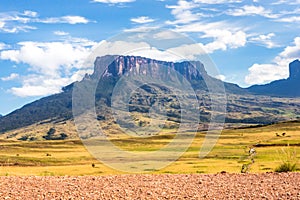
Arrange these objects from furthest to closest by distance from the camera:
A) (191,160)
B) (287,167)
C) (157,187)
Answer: (191,160) → (287,167) → (157,187)

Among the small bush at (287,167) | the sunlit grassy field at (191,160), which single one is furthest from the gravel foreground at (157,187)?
the sunlit grassy field at (191,160)

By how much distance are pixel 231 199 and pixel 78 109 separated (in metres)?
12.3

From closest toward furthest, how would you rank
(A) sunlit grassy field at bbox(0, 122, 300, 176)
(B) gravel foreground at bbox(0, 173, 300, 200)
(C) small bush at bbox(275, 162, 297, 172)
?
(B) gravel foreground at bbox(0, 173, 300, 200) < (C) small bush at bbox(275, 162, 297, 172) < (A) sunlit grassy field at bbox(0, 122, 300, 176)

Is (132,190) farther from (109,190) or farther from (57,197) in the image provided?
(57,197)

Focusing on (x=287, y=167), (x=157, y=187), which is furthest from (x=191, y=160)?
(x=157, y=187)

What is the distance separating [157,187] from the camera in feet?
56.6

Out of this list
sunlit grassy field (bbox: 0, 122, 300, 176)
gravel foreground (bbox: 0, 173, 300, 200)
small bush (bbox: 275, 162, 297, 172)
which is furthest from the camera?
sunlit grassy field (bbox: 0, 122, 300, 176)

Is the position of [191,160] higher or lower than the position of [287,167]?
lower

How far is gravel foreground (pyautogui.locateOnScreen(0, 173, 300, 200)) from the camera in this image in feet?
51.4

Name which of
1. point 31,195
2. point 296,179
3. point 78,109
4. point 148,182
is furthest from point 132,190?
point 78,109

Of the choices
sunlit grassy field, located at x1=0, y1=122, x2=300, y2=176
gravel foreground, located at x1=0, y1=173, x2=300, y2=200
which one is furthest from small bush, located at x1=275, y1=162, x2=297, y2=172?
gravel foreground, located at x1=0, y1=173, x2=300, y2=200

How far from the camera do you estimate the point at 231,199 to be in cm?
1505

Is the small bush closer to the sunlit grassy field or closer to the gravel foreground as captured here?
the sunlit grassy field

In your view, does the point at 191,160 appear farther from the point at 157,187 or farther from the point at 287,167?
the point at 157,187
